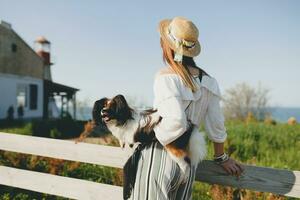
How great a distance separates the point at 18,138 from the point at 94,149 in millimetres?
897

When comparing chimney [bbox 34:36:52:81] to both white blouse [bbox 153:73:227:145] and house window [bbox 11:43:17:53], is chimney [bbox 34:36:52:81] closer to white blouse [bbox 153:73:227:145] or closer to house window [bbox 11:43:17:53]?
house window [bbox 11:43:17:53]

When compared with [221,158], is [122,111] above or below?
above

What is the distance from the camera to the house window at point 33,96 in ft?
93.0

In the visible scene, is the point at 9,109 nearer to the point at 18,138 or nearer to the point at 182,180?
the point at 18,138

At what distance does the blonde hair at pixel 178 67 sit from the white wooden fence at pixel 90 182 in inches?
25.0

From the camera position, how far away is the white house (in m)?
26.0

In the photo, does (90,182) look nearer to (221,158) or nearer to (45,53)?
(221,158)

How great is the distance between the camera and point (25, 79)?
1123 inches

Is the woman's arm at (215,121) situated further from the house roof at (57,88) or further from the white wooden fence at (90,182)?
the house roof at (57,88)

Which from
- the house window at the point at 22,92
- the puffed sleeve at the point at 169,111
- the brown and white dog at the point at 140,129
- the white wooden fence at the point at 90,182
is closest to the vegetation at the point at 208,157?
the white wooden fence at the point at 90,182

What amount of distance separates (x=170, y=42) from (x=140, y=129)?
0.53m

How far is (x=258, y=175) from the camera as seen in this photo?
8.00 ft

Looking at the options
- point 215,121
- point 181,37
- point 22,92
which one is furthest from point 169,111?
point 22,92

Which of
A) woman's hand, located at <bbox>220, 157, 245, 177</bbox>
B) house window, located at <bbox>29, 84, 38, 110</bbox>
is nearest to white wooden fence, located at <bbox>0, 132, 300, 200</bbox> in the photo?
woman's hand, located at <bbox>220, 157, 245, 177</bbox>
